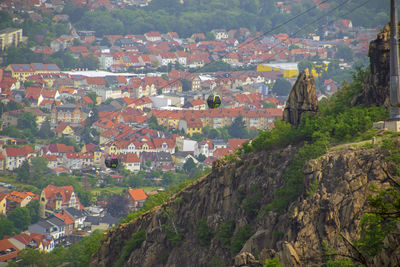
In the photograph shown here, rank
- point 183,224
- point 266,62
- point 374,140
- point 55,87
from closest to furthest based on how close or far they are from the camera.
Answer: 1. point 374,140
2. point 183,224
3. point 55,87
4. point 266,62

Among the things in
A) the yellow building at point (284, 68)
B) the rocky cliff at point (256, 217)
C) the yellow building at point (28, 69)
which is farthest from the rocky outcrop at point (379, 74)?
the yellow building at point (28, 69)

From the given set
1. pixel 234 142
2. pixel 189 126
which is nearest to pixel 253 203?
pixel 234 142

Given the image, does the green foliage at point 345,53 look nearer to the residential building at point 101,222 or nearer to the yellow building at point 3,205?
the residential building at point 101,222

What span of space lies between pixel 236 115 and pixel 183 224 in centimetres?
9259

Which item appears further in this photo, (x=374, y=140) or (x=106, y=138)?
(x=106, y=138)

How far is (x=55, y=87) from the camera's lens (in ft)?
493

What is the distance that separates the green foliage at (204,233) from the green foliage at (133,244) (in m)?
4.50

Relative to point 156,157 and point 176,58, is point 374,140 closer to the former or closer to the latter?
point 156,157

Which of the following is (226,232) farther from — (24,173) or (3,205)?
→ (24,173)

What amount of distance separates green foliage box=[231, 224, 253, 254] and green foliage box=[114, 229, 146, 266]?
301 inches

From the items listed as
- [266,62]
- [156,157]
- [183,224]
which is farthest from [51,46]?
[183,224]

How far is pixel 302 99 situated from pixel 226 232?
619 cm

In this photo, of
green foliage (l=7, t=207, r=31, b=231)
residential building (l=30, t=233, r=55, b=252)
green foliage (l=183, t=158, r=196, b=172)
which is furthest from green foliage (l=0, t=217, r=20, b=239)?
green foliage (l=183, t=158, r=196, b=172)

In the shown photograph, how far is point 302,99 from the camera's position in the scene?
34.2 meters
